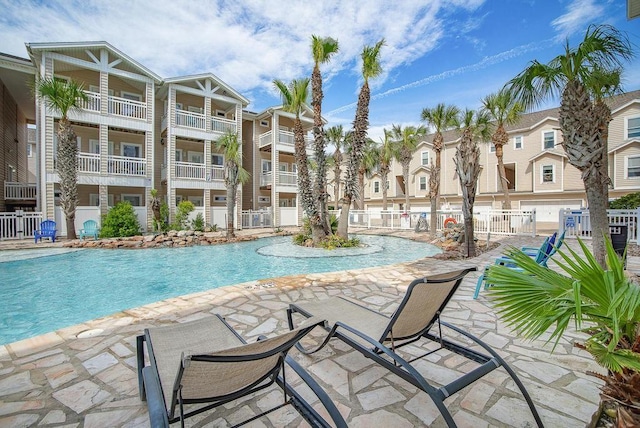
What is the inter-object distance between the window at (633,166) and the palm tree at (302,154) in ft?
75.1

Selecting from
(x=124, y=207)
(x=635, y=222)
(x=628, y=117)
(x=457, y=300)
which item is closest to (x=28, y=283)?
(x=124, y=207)

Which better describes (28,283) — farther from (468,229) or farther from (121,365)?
(468,229)

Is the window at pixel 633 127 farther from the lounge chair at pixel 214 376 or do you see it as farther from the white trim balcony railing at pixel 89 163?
the white trim balcony railing at pixel 89 163

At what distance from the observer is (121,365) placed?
289 cm

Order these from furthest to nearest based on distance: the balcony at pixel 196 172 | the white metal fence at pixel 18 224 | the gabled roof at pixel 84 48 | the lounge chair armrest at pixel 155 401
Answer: the balcony at pixel 196 172
the gabled roof at pixel 84 48
the white metal fence at pixel 18 224
the lounge chair armrest at pixel 155 401

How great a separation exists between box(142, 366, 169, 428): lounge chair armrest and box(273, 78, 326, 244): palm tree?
10956mm

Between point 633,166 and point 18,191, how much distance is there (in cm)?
3935

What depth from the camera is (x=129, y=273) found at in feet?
27.4

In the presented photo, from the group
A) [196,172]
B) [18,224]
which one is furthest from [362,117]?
[18,224]

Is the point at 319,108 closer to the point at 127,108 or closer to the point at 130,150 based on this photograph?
the point at 127,108

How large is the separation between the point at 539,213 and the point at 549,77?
2027cm

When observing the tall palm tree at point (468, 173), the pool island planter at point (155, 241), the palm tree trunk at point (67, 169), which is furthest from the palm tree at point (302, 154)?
the palm tree trunk at point (67, 169)

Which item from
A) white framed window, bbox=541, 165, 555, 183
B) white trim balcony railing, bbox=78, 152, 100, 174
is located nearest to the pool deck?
white trim balcony railing, bbox=78, 152, 100, 174

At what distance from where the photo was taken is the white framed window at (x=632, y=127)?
20.3m
